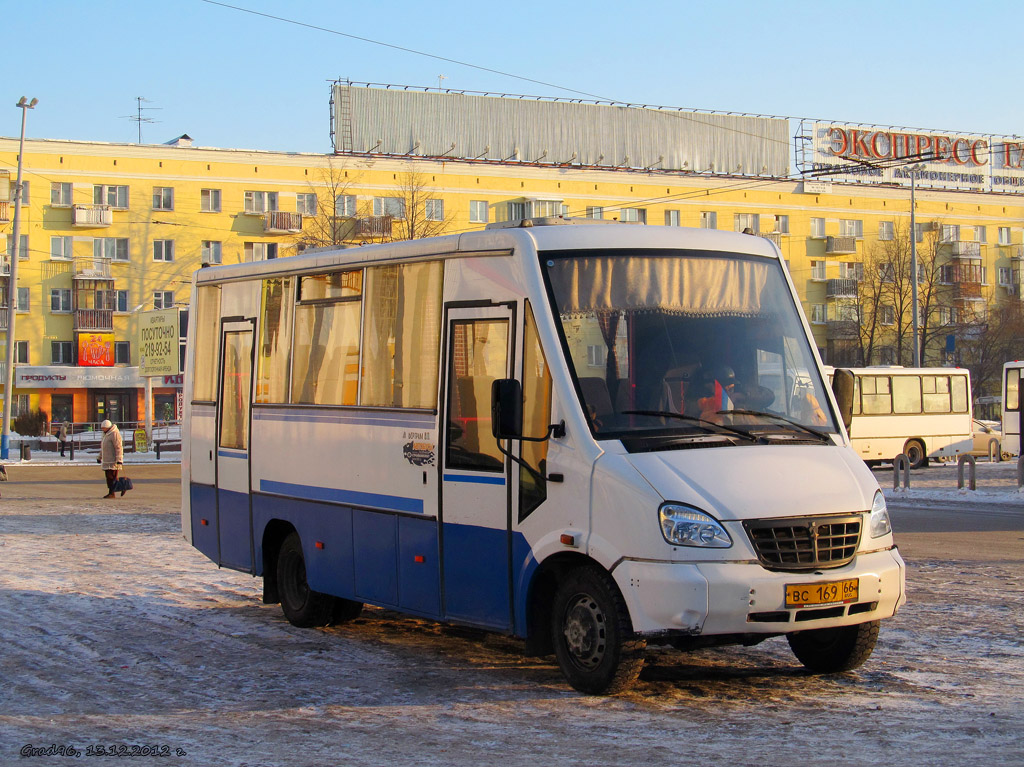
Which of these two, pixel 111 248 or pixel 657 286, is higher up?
pixel 111 248

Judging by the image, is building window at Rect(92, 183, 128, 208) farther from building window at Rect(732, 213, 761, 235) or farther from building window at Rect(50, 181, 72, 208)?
building window at Rect(732, 213, 761, 235)

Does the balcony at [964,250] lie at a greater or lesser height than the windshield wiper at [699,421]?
greater

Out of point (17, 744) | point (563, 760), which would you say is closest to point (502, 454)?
point (563, 760)

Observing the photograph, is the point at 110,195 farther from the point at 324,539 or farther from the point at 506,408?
the point at 506,408

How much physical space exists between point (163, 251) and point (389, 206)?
38.8ft

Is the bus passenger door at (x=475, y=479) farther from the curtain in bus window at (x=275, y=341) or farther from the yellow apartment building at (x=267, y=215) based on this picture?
the yellow apartment building at (x=267, y=215)

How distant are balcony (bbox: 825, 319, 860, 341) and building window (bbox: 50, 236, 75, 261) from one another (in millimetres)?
42152

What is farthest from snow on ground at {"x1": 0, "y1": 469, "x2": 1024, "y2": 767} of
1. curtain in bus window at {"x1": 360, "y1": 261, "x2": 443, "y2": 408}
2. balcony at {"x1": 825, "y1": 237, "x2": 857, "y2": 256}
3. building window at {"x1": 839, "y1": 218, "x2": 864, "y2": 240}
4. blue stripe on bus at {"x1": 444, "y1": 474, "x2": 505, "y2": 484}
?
building window at {"x1": 839, "y1": 218, "x2": 864, "y2": 240}

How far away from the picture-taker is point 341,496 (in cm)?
929

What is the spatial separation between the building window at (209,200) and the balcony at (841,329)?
35325 mm

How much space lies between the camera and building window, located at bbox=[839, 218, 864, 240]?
247ft

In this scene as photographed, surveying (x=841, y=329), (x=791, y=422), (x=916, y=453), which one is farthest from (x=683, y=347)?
(x=841, y=329)

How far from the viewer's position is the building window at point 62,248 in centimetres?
6238

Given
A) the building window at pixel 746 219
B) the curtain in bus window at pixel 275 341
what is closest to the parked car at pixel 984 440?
the building window at pixel 746 219
